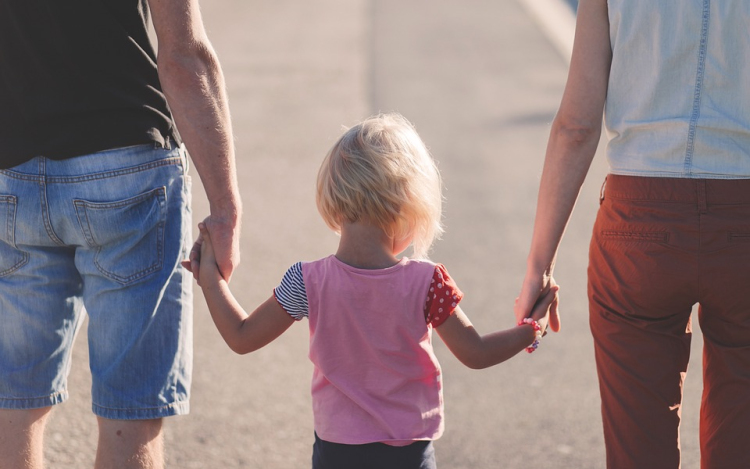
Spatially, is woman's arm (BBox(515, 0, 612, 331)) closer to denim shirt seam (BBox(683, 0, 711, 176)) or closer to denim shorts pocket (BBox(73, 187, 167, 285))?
denim shirt seam (BBox(683, 0, 711, 176))

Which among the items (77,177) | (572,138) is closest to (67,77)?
(77,177)

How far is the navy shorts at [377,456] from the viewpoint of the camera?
249 cm

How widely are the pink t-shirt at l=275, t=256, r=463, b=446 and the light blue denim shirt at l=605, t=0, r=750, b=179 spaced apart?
2.24 ft

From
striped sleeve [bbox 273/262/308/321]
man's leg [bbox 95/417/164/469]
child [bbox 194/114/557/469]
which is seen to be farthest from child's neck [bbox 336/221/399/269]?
man's leg [bbox 95/417/164/469]

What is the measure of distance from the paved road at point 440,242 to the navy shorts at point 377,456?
1604 millimetres

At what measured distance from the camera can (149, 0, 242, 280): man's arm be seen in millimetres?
2545

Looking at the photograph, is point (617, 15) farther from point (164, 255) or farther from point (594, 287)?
point (164, 255)

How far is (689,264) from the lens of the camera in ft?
8.38

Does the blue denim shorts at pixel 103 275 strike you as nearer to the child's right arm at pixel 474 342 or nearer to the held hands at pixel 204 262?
the held hands at pixel 204 262

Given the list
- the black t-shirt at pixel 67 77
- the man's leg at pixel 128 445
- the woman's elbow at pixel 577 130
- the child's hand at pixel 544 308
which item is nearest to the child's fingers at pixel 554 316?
the child's hand at pixel 544 308

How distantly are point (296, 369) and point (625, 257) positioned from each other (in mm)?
2700

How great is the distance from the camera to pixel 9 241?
8.59ft

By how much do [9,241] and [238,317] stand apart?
2.05ft

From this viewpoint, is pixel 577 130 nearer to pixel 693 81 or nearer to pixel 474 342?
pixel 693 81
